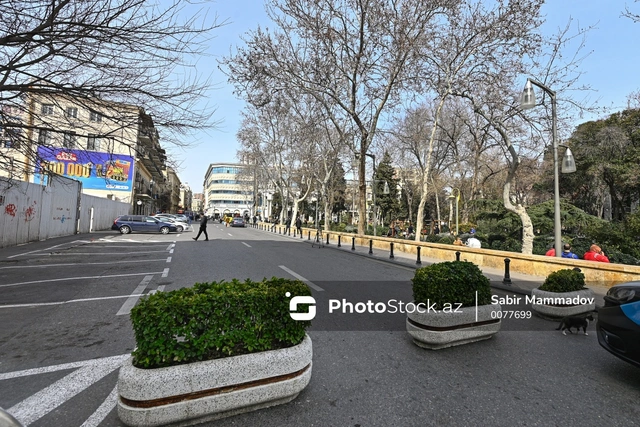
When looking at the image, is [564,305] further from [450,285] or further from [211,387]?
[211,387]

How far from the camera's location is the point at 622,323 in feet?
11.3

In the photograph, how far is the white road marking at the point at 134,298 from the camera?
19.3ft

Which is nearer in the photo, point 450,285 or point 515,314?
point 450,285

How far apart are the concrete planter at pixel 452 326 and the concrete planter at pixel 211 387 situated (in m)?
1.83

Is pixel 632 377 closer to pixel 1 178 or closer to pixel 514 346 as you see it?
pixel 514 346

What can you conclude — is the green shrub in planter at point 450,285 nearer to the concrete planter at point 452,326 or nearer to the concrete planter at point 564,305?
the concrete planter at point 452,326

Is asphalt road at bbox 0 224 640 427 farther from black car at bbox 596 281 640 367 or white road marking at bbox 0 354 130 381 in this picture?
black car at bbox 596 281 640 367

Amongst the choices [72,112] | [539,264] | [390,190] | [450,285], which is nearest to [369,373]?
[450,285]

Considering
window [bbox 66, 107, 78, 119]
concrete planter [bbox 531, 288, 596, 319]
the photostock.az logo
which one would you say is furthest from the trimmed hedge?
window [bbox 66, 107, 78, 119]

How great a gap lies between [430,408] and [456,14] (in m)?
18.5

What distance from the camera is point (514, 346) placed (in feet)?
14.7

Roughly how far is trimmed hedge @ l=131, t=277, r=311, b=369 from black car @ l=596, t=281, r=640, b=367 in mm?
3297

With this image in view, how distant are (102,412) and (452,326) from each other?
12.8 ft

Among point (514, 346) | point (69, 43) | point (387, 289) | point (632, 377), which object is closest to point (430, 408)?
point (514, 346)
